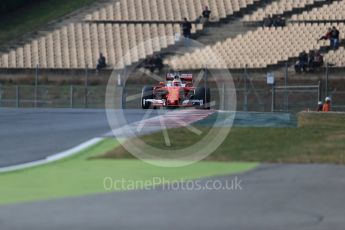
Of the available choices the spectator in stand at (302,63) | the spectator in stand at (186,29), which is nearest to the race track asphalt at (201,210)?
the spectator in stand at (302,63)

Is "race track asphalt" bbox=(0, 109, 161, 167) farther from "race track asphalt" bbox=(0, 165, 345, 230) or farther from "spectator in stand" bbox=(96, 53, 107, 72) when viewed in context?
"spectator in stand" bbox=(96, 53, 107, 72)

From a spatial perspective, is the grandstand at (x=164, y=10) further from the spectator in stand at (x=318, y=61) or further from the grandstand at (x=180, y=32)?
the spectator in stand at (x=318, y=61)

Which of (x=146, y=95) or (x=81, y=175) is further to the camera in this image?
(x=146, y=95)

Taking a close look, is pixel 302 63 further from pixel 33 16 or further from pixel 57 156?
pixel 57 156

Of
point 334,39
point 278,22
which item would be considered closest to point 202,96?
point 334,39

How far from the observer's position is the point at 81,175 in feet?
41.1

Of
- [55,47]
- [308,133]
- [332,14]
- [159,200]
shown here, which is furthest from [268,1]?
[159,200]

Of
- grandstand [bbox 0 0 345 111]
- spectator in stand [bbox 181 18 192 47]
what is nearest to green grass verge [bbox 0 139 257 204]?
grandstand [bbox 0 0 345 111]

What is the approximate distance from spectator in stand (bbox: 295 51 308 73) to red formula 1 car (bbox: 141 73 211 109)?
7837mm

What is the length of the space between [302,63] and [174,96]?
30.1 feet

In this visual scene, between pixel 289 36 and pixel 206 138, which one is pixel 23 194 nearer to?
pixel 206 138

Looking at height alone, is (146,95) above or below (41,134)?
above

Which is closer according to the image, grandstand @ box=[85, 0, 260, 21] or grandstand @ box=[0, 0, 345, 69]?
grandstand @ box=[0, 0, 345, 69]

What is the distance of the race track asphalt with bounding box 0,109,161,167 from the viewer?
14.9 metres
